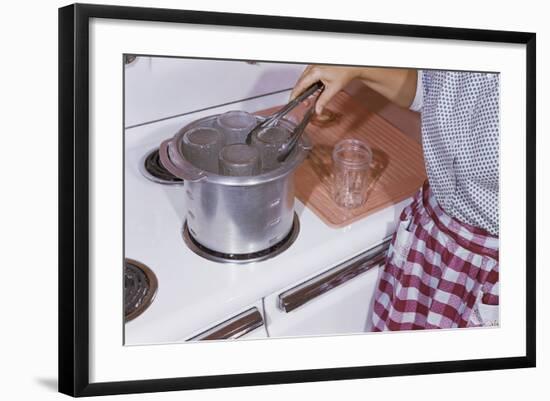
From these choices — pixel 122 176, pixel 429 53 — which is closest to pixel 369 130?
pixel 429 53

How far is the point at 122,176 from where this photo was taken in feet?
3.24

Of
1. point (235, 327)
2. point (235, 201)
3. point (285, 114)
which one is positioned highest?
point (285, 114)

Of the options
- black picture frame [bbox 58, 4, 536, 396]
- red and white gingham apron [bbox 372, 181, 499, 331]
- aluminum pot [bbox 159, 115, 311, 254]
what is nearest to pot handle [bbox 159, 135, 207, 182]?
aluminum pot [bbox 159, 115, 311, 254]

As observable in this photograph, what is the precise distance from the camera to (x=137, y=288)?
1.02m

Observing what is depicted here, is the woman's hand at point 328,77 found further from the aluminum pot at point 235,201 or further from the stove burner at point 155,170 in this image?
the stove burner at point 155,170

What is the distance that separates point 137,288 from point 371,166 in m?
0.41

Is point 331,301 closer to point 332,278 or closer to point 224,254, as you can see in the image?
point 332,278

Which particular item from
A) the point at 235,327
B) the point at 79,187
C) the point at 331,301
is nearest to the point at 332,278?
the point at 331,301

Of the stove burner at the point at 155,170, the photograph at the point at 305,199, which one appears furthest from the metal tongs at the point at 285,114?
the stove burner at the point at 155,170

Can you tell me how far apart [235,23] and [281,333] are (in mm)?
432

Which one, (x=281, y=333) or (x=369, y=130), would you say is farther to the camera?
(x=369, y=130)

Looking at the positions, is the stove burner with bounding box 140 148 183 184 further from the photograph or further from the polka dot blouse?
the polka dot blouse

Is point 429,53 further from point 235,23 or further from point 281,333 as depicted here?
point 281,333

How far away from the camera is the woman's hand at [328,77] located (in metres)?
1.09
